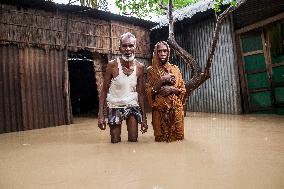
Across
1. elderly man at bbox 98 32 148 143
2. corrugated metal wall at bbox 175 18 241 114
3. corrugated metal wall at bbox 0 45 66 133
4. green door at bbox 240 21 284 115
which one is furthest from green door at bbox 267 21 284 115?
corrugated metal wall at bbox 0 45 66 133

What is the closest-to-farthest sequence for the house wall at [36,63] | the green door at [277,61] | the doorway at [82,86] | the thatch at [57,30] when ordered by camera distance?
the house wall at [36,63] < the thatch at [57,30] < the green door at [277,61] < the doorway at [82,86]

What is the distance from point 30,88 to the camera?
26.1 ft

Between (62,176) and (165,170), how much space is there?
39.6 inches

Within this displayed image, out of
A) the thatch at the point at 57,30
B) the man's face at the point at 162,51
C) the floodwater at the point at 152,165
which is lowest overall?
the floodwater at the point at 152,165

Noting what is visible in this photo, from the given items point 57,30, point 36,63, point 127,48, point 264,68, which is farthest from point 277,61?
point 36,63

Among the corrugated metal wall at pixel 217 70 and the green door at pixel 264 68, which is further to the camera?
the corrugated metal wall at pixel 217 70

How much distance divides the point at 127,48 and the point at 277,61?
19.3 ft

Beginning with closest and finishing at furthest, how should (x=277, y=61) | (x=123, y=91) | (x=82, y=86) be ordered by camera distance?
(x=123, y=91) < (x=277, y=61) < (x=82, y=86)

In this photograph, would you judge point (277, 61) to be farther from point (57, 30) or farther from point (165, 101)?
point (57, 30)

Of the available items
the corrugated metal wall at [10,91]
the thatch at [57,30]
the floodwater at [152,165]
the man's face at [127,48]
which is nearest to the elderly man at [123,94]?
the man's face at [127,48]

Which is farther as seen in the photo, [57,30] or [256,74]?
[256,74]

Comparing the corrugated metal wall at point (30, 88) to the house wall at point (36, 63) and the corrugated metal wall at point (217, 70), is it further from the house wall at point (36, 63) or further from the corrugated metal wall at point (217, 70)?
the corrugated metal wall at point (217, 70)

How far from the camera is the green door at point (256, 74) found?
28.9ft

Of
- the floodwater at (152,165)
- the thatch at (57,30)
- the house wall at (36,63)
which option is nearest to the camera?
the floodwater at (152,165)
